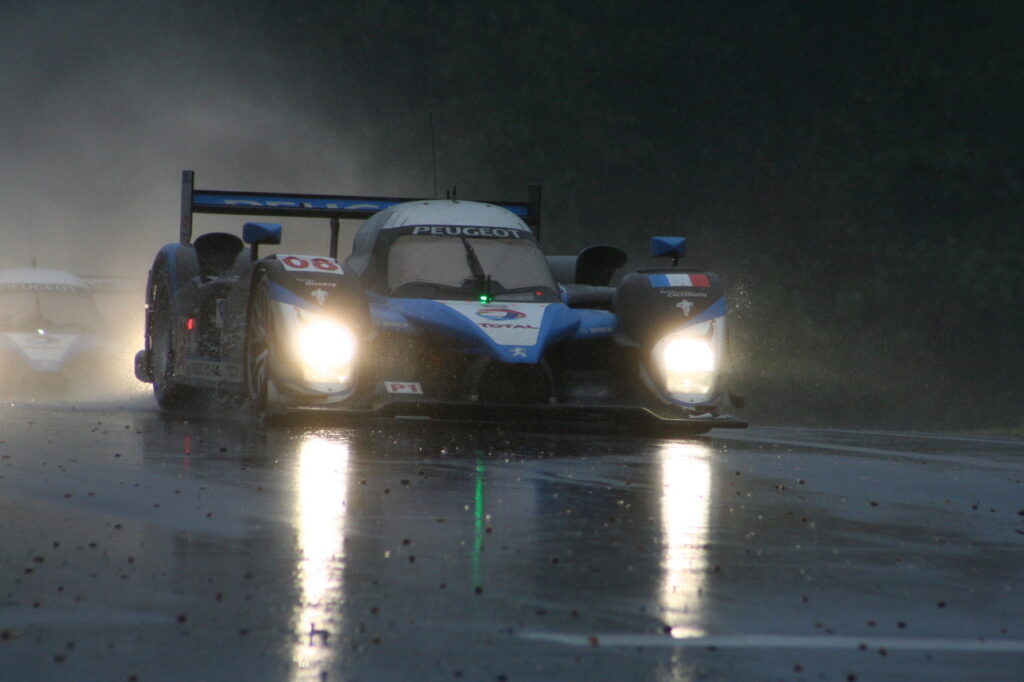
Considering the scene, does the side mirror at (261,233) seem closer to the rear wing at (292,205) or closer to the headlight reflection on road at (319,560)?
the rear wing at (292,205)

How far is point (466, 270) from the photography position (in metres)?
14.8

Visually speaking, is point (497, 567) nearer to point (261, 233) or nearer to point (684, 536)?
point (684, 536)

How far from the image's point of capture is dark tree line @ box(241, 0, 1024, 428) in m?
26.3

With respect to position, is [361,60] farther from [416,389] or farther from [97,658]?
[97,658]

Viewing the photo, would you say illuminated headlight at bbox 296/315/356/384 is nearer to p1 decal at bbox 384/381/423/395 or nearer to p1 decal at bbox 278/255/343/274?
p1 decal at bbox 384/381/423/395

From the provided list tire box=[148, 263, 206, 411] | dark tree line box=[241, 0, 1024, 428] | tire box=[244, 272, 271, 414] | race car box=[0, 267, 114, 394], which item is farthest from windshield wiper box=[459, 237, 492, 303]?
dark tree line box=[241, 0, 1024, 428]

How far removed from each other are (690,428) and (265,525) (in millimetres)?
7150

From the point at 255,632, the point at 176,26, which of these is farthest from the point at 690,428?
the point at 176,26

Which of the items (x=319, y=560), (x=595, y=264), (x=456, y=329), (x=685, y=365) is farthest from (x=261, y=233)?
(x=319, y=560)

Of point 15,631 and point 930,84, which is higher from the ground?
point 930,84

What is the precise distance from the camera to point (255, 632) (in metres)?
5.43

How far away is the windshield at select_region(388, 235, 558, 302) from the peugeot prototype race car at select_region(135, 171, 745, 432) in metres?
0.01

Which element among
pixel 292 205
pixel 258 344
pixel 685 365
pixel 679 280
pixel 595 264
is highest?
pixel 292 205

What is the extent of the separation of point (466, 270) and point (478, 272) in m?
0.10
